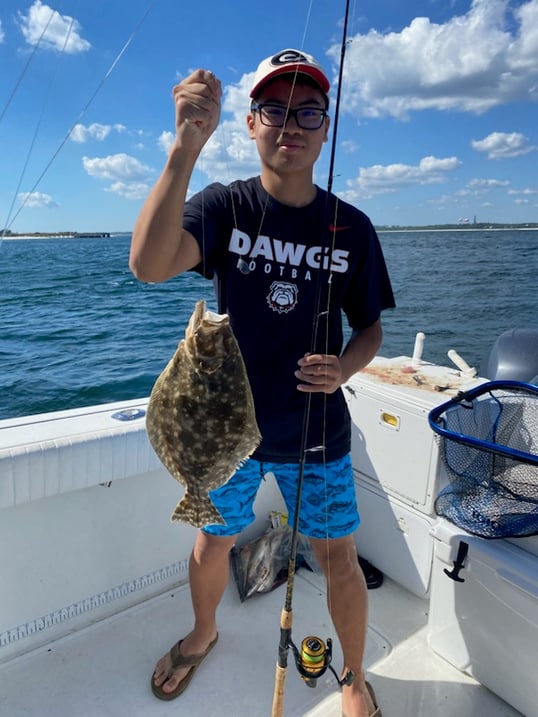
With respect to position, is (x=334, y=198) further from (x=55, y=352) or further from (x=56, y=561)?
(x=55, y=352)

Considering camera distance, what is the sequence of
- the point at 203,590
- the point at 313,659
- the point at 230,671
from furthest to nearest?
the point at 230,671
the point at 203,590
the point at 313,659

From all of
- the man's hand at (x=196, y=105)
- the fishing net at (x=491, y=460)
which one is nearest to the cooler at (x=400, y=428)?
the fishing net at (x=491, y=460)

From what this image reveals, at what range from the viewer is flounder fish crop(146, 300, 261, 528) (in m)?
1.64

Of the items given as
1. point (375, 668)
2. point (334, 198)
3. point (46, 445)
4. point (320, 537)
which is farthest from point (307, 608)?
point (334, 198)

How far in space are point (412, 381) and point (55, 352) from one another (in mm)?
9904

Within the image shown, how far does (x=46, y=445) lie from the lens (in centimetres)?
240

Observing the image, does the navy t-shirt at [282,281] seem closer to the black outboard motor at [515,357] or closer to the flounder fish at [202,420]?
the flounder fish at [202,420]

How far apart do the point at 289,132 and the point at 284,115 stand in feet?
0.21

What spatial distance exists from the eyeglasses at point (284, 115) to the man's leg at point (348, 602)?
1666 millimetres

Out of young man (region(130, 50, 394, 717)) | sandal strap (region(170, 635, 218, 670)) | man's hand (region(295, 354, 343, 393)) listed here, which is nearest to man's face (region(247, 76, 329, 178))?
young man (region(130, 50, 394, 717))

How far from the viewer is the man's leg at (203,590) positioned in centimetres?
235

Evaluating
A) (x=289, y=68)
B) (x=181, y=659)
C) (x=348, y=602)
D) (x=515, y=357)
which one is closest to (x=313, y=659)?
(x=348, y=602)

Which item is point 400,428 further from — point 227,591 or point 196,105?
point 196,105

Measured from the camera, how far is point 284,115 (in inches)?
73.0
